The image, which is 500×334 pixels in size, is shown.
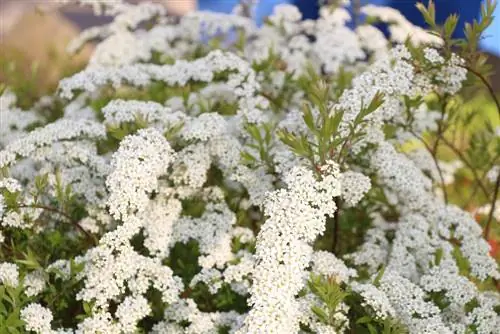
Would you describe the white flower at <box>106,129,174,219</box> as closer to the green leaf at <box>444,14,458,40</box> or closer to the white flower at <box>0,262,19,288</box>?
the white flower at <box>0,262,19,288</box>

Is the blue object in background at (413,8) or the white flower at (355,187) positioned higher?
the blue object in background at (413,8)

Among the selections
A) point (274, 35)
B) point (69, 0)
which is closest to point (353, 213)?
point (274, 35)

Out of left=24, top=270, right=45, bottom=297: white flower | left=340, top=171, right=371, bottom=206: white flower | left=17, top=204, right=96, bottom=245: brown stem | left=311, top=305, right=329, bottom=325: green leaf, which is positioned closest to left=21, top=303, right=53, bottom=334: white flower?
left=24, top=270, right=45, bottom=297: white flower

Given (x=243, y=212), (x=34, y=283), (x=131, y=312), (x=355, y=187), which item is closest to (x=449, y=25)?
(x=355, y=187)

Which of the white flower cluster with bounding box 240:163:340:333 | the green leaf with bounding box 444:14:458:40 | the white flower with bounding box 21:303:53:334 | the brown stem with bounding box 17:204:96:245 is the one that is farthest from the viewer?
the green leaf with bounding box 444:14:458:40

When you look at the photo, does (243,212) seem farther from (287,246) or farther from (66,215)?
(287,246)

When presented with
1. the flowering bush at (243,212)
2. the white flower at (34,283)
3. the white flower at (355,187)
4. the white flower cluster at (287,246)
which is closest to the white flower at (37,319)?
the flowering bush at (243,212)

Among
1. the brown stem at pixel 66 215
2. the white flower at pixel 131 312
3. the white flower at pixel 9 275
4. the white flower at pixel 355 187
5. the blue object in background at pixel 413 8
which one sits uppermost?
the blue object in background at pixel 413 8

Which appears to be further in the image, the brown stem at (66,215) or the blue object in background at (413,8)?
the blue object in background at (413,8)

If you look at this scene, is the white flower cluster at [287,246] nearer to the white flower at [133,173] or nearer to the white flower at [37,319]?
the white flower at [133,173]
